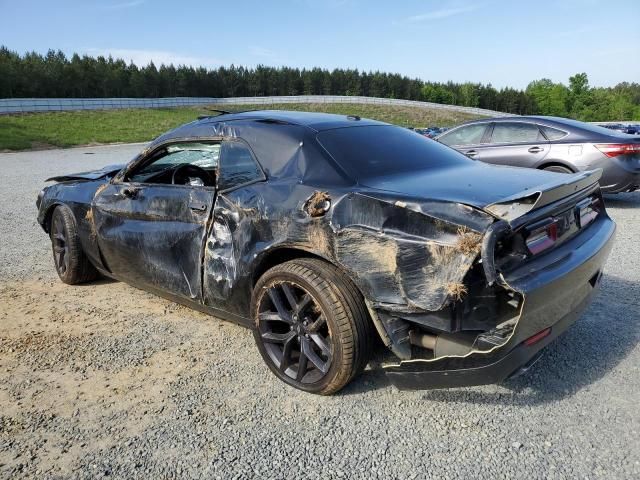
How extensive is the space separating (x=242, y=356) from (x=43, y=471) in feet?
4.30

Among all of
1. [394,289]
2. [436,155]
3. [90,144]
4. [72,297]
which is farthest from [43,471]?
[90,144]

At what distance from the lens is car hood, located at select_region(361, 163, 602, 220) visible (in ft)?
7.57

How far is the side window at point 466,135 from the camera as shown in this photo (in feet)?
28.0

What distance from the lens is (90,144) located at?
27.8 metres

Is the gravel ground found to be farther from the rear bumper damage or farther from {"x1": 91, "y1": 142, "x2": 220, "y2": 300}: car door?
{"x1": 91, "y1": 142, "x2": 220, "y2": 300}: car door

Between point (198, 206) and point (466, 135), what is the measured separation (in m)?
6.52

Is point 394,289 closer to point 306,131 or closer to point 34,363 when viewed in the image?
point 306,131

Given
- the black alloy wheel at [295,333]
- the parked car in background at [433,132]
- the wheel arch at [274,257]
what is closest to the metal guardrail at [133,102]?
the parked car in background at [433,132]

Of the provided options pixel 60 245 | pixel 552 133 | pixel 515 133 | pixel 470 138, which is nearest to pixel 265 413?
pixel 60 245

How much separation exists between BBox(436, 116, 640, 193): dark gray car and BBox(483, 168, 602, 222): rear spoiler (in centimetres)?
460

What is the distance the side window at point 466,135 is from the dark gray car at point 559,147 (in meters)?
0.02

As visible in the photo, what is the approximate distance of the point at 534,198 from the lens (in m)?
2.33

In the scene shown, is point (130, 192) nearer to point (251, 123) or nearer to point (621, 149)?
point (251, 123)

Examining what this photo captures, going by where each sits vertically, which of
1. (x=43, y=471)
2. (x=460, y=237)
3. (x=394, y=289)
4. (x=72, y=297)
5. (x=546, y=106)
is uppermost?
(x=460, y=237)
